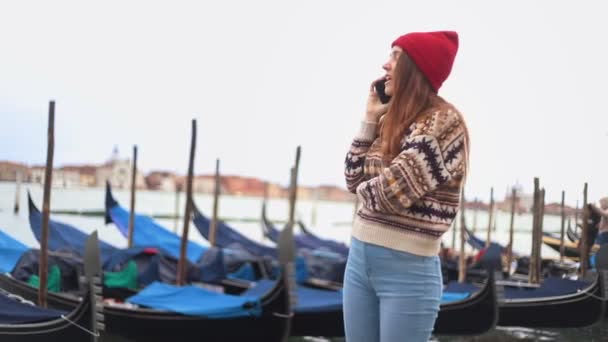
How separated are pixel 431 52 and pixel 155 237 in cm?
602

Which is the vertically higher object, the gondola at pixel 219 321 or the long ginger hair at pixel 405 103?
the long ginger hair at pixel 405 103

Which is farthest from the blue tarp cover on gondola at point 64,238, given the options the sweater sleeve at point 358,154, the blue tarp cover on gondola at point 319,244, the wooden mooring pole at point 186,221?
the sweater sleeve at point 358,154

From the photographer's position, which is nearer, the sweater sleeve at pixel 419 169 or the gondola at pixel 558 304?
the sweater sleeve at pixel 419 169

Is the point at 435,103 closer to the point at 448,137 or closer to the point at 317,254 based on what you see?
the point at 448,137

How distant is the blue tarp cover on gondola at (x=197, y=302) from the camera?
3.83 metres

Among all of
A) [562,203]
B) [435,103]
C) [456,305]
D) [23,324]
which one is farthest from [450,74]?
[562,203]

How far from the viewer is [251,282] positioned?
5.19 meters

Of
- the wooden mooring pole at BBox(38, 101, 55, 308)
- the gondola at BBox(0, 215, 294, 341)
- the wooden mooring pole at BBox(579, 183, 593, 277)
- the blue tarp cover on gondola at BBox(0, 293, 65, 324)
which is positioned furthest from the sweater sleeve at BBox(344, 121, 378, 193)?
the wooden mooring pole at BBox(579, 183, 593, 277)

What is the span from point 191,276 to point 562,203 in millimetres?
5542

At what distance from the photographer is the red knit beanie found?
Answer: 85 centimetres

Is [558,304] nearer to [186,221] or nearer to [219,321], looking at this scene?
[219,321]

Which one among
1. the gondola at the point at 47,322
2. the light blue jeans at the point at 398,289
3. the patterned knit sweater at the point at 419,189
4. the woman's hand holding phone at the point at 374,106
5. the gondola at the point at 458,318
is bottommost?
the gondola at the point at 458,318

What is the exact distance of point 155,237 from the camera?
663cm

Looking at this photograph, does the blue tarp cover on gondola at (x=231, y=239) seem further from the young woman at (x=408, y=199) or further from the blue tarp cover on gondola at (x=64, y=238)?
the young woman at (x=408, y=199)
